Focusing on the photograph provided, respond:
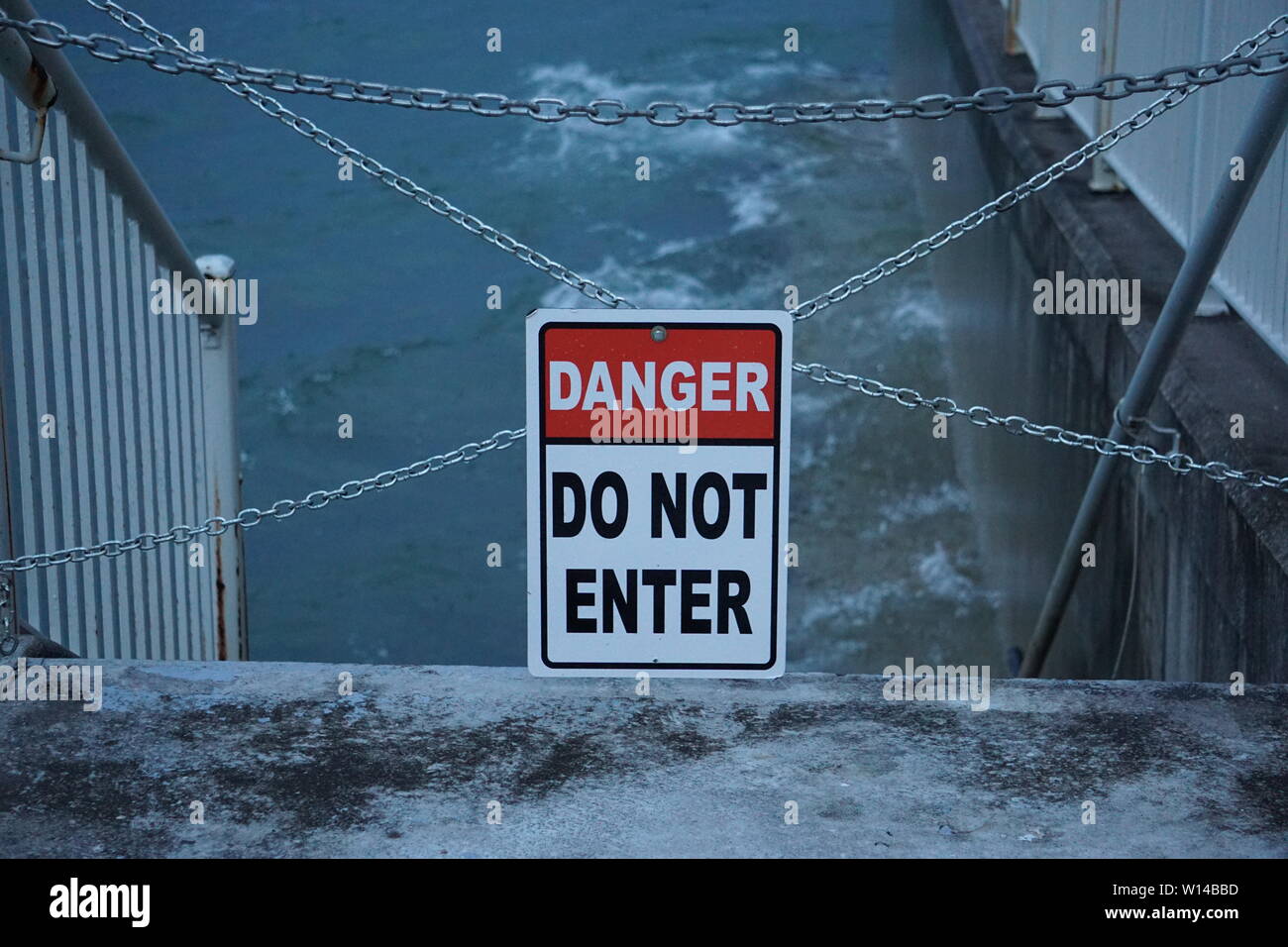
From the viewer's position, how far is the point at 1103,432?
18.8 feet

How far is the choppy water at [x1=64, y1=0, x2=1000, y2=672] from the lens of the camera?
32.9ft

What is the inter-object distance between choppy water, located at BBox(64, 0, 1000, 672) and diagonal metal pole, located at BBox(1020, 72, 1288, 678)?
3629 mm

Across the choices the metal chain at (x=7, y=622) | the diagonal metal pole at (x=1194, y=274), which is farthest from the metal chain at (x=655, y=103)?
the metal chain at (x=7, y=622)

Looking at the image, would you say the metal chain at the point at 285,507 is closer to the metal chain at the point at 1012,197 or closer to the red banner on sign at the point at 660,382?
the red banner on sign at the point at 660,382

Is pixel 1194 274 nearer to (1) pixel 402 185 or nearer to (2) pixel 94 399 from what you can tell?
(1) pixel 402 185

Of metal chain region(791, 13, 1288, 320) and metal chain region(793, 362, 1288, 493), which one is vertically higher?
metal chain region(791, 13, 1288, 320)

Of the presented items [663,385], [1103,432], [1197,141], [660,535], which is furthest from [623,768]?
[1197,141]

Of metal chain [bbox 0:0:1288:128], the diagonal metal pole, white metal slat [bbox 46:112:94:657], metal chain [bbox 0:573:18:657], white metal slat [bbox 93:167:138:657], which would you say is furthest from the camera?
white metal slat [bbox 93:167:138:657]

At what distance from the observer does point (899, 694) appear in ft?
11.6

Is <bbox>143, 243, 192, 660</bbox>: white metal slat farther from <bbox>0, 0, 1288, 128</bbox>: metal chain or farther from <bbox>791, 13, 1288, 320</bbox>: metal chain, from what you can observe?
<bbox>791, 13, 1288, 320</bbox>: metal chain

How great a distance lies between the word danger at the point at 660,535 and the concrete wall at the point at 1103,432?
5.13 ft

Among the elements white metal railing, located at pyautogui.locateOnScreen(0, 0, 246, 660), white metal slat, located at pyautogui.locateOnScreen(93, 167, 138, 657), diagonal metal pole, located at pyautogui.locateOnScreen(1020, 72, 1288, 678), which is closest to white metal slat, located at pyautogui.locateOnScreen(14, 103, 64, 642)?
white metal railing, located at pyautogui.locateOnScreen(0, 0, 246, 660)

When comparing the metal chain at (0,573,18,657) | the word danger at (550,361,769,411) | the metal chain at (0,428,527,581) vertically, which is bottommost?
the metal chain at (0,573,18,657)
